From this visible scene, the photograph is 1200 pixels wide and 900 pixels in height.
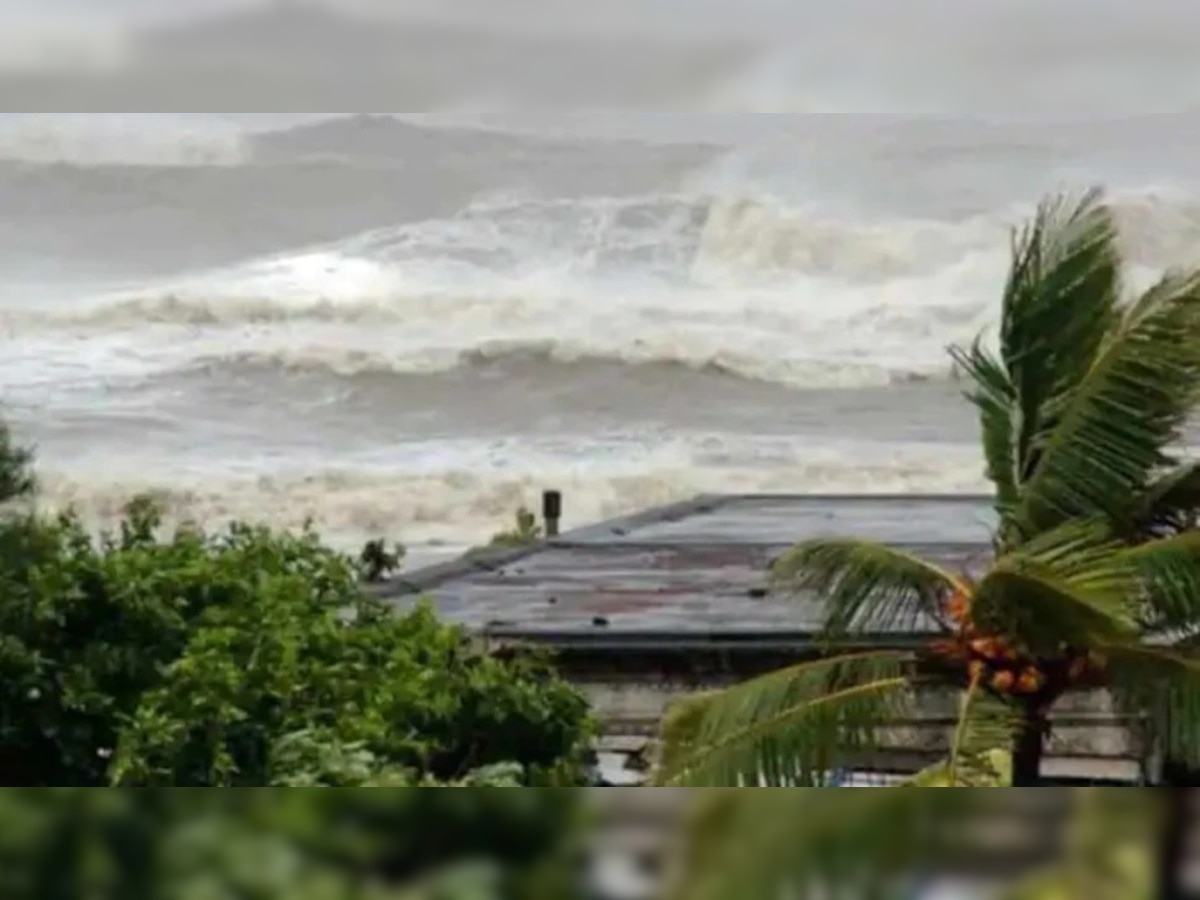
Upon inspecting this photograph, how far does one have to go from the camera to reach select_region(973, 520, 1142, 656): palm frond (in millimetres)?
3377

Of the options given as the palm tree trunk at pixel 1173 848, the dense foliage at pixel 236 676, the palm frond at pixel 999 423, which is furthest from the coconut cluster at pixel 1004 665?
the palm tree trunk at pixel 1173 848

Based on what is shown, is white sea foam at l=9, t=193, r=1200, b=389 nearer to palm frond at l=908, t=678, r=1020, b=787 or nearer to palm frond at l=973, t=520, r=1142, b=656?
palm frond at l=973, t=520, r=1142, b=656

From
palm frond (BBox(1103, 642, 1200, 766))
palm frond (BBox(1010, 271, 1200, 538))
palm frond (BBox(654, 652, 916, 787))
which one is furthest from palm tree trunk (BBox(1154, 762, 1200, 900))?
palm frond (BBox(1010, 271, 1200, 538))

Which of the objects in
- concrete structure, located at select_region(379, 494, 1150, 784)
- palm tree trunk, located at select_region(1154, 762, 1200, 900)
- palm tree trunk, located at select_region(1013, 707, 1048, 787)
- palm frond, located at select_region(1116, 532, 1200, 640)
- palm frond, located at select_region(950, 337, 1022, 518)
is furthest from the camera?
concrete structure, located at select_region(379, 494, 1150, 784)

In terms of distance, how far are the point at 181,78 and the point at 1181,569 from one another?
82.8 inches

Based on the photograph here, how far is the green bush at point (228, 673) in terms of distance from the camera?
149 inches

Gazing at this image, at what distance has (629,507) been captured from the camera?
4145mm

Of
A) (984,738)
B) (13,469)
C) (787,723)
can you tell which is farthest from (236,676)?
(984,738)

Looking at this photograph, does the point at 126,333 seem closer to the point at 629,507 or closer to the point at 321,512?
the point at 321,512

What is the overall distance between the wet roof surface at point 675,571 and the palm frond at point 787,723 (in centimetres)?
32

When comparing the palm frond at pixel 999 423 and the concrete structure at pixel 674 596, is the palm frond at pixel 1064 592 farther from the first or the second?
the concrete structure at pixel 674 596

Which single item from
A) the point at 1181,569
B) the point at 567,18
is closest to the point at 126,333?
the point at 567,18

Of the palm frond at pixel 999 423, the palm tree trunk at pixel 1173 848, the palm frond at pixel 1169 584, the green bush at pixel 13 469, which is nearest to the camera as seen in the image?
the palm tree trunk at pixel 1173 848

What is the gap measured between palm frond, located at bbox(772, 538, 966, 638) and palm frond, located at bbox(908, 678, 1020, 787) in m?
0.18
